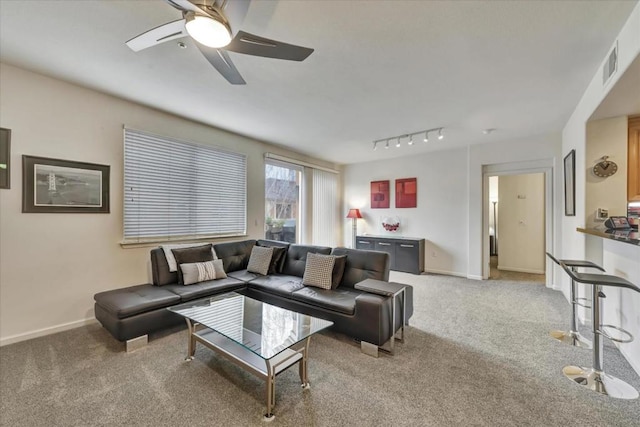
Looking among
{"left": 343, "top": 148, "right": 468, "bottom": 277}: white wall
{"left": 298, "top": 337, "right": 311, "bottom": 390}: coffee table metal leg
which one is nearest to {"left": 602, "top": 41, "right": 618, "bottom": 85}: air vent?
{"left": 343, "top": 148, "right": 468, "bottom": 277}: white wall

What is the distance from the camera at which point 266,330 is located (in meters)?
2.00

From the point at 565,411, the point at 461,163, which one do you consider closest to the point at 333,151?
the point at 461,163

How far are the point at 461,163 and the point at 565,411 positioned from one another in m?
4.41

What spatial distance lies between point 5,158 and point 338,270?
3.46 meters

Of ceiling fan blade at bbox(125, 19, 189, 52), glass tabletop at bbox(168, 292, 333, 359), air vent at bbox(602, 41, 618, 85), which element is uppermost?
air vent at bbox(602, 41, 618, 85)

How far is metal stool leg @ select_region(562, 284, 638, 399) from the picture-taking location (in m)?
1.86

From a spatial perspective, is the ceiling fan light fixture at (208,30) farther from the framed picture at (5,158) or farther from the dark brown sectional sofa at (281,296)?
the framed picture at (5,158)

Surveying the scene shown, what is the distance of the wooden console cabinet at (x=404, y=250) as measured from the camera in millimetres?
5387

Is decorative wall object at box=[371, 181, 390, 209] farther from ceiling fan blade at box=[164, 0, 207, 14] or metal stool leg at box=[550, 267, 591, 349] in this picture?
ceiling fan blade at box=[164, 0, 207, 14]

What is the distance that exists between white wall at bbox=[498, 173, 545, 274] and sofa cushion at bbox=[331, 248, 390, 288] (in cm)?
446

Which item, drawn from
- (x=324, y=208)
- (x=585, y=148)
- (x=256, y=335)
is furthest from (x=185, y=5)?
(x=324, y=208)

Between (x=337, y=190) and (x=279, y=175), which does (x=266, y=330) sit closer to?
(x=279, y=175)

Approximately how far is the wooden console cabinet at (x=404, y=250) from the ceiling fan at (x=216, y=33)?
427 cm

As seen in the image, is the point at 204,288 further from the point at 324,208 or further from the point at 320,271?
the point at 324,208
